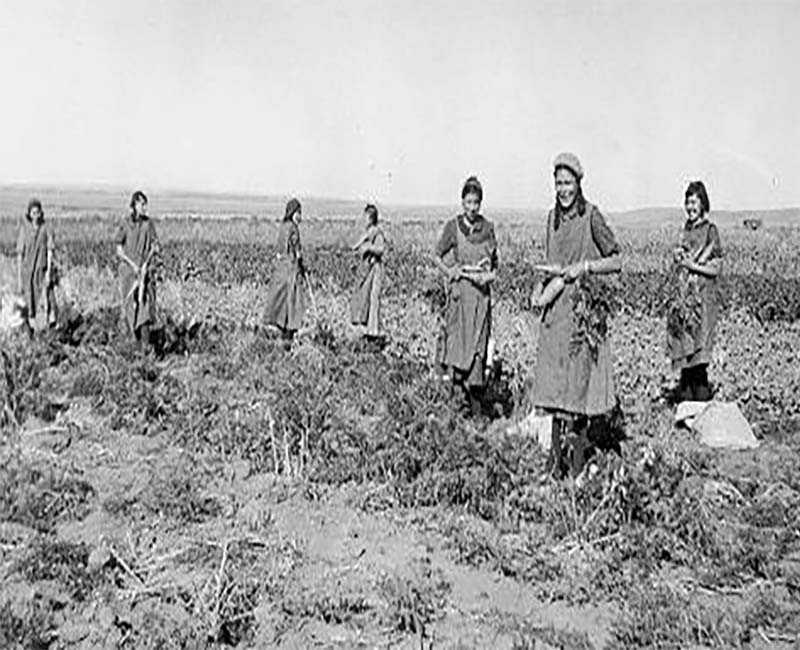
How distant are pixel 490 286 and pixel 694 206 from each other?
67.3 inches

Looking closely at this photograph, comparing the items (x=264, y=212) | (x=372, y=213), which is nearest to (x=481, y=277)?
(x=372, y=213)

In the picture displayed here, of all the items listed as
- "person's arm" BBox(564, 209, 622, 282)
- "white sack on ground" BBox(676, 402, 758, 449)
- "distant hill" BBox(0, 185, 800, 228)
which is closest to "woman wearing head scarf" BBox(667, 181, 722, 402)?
"white sack on ground" BBox(676, 402, 758, 449)

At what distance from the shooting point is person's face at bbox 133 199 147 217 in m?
9.66

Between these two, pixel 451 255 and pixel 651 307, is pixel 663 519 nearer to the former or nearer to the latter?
pixel 451 255

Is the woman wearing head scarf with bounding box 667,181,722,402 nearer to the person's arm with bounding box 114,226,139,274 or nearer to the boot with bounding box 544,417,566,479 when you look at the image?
the boot with bounding box 544,417,566,479

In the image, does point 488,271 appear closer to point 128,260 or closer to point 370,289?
point 128,260

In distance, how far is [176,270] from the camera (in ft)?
68.4

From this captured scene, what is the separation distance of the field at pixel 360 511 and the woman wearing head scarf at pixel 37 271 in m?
0.75

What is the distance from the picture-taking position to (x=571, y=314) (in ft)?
19.4

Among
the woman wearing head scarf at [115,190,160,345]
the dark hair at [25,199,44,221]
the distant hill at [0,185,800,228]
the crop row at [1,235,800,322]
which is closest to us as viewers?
the woman wearing head scarf at [115,190,160,345]

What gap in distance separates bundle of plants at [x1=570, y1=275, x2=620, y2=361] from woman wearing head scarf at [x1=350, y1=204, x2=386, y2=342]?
237 inches

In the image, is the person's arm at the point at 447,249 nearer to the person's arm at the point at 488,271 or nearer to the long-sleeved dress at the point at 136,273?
the person's arm at the point at 488,271

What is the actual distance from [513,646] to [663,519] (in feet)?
5.29

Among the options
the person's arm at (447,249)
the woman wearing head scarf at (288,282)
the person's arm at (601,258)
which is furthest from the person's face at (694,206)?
the woman wearing head scarf at (288,282)
